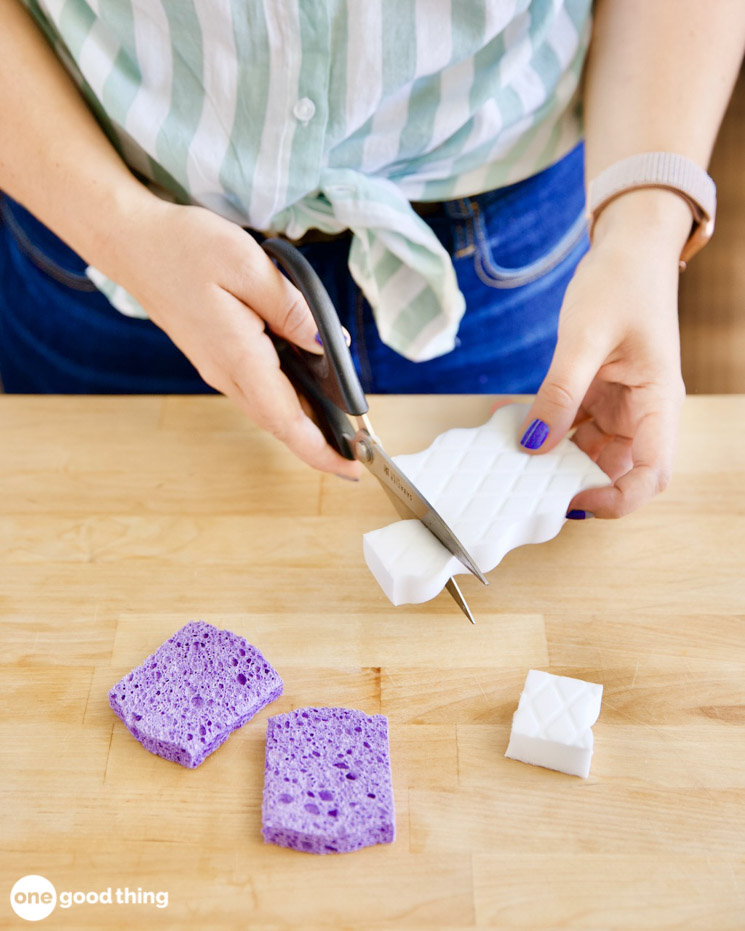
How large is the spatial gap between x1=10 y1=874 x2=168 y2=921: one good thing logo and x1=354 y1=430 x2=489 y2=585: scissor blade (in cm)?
36

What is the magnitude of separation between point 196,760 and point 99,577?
0.80 feet

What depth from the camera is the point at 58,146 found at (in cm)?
92

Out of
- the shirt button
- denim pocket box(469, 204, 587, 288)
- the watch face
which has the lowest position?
denim pocket box(469, 204, 587, 288)

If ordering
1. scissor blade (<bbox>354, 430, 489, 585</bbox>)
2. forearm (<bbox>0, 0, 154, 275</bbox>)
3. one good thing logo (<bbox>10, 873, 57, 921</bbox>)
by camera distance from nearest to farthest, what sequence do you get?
1. one good thing logo (<bbox>10, 873, 57, 921</bbox>)
2. scissor blade (<bbox>354, 430, 489, 585</bbox>)
3. forearm (<bbox>0, 0, 154, 275</bbox>)

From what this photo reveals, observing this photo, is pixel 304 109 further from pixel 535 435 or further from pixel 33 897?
pixel 33 897

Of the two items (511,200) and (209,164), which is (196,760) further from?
(511,200)

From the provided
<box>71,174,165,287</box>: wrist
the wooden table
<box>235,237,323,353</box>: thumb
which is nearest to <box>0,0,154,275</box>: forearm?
<box>71,174,165,287</box>: wrist

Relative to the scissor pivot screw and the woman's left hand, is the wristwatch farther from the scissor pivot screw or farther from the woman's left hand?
the scissor pivot screw

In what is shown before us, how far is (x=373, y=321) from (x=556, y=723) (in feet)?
1.86

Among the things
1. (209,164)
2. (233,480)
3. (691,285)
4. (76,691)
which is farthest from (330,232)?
(691,285)

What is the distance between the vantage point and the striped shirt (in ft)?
2.80

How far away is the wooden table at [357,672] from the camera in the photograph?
665 mm

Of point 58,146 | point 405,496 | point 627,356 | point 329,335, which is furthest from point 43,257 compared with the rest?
point 627,356

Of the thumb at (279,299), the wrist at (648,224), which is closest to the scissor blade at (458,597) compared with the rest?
the thumb at (279,299)
